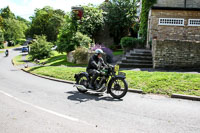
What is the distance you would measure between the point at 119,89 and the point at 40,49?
2439cm

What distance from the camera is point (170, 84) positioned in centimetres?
803

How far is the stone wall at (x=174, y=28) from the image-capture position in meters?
16.7

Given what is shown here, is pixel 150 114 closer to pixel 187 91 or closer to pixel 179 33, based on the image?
pixel 187 91

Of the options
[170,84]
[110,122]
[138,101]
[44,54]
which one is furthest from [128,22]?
[110,122]

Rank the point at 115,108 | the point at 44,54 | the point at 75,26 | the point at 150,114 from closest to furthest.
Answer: the point at 150,114
the point at 115,108
the point at 75,26
the point at 44,54

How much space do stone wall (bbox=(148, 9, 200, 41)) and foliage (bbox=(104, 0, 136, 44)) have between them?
9.94 metres

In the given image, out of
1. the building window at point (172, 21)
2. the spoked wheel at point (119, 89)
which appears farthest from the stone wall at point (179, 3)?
the spoked wheel at point (119, 89)

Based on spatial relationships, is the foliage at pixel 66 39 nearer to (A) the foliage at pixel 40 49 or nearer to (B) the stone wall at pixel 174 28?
(A) the foliage at pixel 40 49

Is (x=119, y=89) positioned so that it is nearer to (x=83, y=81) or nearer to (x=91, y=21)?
(x=83, y=81)

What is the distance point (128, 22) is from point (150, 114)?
23702mm

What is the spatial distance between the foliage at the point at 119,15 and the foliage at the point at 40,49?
35.2 ft

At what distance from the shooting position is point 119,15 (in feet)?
89.3

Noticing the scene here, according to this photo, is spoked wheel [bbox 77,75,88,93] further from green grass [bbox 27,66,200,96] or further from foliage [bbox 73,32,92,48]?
foliage [bbox 73,32,92,48]

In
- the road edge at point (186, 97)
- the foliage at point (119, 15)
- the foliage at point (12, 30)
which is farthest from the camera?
the foliage at point (12, 30)
